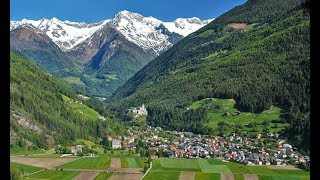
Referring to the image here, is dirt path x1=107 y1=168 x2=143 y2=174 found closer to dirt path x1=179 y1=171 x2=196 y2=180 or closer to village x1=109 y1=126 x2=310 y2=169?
dirt path x1=179 y1=171 x2=196 y2=180

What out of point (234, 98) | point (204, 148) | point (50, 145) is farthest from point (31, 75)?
point (204, 148)

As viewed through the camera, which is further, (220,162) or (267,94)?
(267,94)

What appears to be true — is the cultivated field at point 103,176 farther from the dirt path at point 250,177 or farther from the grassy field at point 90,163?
the dirt path at point 250,177

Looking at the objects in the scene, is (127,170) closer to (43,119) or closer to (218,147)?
Result: (218,147)

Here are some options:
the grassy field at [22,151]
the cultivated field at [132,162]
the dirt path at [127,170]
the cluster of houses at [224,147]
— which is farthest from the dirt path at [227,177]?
the grassy field at [22,151]

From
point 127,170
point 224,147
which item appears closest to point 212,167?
point 127,170
